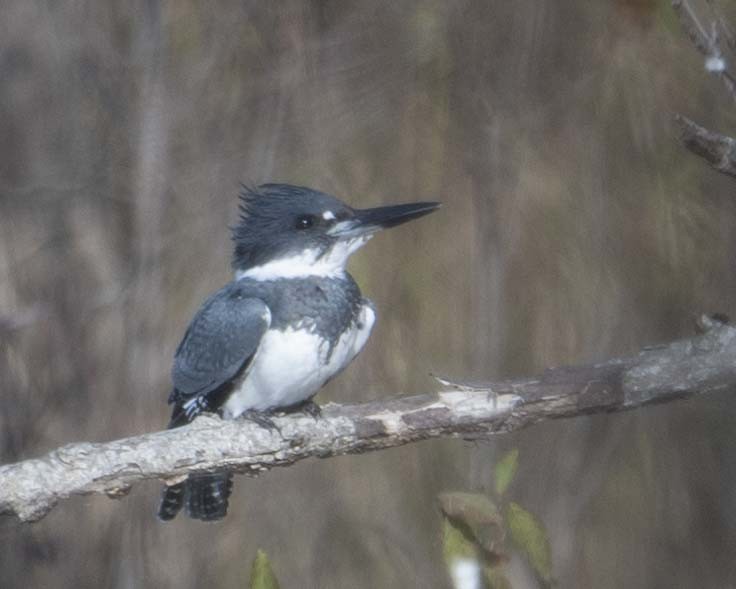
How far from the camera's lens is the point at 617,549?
13.4 ft

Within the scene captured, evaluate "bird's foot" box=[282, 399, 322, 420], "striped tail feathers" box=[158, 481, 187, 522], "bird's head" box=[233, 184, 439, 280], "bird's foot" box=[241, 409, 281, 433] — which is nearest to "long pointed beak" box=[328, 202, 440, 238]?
"bird's head" box=[233, 184, 439, 280]

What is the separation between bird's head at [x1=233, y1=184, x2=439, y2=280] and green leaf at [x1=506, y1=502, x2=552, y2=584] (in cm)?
136

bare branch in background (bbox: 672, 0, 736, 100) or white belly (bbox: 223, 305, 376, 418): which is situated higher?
bare branch in background (bbox: 672, 0, 736, 100)

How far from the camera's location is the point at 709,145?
188 cm

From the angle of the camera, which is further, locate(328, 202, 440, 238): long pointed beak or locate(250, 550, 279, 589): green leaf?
locate(328, 202, 440, 238): long pointed beak

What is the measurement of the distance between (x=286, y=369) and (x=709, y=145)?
1027 millimetres

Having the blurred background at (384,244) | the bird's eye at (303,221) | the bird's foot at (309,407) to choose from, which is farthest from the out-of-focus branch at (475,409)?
the blurred background at (384,244)

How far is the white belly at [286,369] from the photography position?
100 inches

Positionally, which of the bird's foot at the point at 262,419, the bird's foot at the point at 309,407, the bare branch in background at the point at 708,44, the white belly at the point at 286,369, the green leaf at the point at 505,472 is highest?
the bare branch in background at the point at 708,44

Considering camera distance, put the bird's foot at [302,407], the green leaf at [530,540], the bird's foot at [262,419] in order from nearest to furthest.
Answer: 1. the green leaf at [530,540]
2. the bird's foot at [262,419]
3. the bird's foot at [302,407]

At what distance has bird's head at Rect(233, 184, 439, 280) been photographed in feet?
9.15

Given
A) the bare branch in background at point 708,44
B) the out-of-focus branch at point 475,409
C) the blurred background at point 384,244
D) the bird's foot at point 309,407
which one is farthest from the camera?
the blurred background at point 384,244

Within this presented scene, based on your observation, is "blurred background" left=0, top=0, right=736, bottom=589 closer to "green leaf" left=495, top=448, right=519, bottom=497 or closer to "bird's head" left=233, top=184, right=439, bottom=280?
"bird's head" left=233, top=184, right=439, bottom=280

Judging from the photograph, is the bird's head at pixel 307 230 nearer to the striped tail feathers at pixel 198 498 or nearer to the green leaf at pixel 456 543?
the striped tail feathers at pixel 198 498
